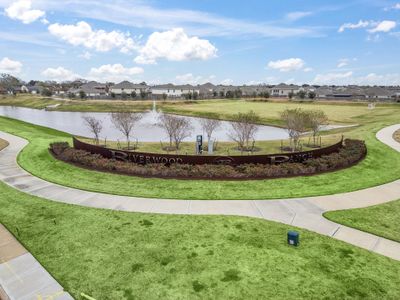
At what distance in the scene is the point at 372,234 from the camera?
9.97 metres

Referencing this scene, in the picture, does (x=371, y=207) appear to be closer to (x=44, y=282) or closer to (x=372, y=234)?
(x=372, y=234)

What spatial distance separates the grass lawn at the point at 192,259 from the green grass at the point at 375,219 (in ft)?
5.49

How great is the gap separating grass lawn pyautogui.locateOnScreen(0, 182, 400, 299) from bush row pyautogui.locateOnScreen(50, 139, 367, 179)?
4.88m

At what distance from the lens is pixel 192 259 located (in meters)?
8.48

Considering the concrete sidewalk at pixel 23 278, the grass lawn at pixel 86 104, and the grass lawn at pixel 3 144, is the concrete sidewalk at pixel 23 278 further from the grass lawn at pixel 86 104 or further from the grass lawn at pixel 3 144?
the grass lawn at pixel 86 104

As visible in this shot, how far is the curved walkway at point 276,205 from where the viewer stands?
988cm

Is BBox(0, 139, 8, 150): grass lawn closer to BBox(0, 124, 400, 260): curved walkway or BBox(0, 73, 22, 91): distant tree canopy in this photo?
BBox(0, 124, 400, 260): curved walkway

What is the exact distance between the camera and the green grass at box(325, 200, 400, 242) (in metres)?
10.2

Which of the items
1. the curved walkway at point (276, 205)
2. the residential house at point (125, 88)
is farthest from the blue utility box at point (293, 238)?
the residential house at point (125, 88)

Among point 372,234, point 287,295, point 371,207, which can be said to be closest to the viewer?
point 287,295

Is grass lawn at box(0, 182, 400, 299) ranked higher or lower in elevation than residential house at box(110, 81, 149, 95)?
lower

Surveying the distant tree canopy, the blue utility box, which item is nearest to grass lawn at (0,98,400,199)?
the blue utility box

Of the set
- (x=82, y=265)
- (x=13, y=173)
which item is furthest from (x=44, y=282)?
(x=13, y=173)

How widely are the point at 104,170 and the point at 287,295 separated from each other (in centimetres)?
1276
